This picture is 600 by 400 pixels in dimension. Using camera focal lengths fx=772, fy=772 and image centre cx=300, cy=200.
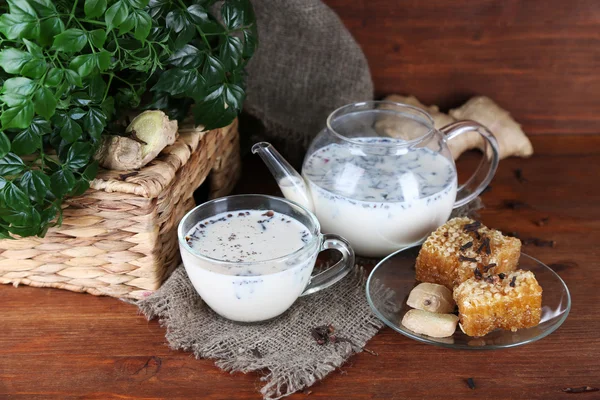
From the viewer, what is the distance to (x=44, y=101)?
0.90m

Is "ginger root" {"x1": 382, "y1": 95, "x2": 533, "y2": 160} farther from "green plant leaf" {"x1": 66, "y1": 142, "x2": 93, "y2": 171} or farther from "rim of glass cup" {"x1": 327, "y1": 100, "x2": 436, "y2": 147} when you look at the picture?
"green plant leaf" {"x1": 66, "y1": 142, "x2": 93, "y2": 171}

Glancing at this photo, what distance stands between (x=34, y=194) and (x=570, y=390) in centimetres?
74

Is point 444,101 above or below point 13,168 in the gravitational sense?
below

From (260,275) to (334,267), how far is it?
151 millimetres

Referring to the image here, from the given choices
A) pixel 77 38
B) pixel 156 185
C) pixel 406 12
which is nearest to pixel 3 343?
pixel 156 185

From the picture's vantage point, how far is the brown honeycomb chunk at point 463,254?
3.67ft

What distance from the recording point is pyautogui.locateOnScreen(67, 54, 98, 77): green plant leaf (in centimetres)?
92

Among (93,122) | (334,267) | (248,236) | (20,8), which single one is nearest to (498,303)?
(334,267)

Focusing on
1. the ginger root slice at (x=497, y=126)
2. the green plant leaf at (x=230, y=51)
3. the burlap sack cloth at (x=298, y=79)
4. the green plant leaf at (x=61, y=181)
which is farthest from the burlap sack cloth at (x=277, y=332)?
the ginger root slice at (x=497, y=126)

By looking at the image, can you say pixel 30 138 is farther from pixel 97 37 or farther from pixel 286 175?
pixel 286 175

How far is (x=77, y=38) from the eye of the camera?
898mm

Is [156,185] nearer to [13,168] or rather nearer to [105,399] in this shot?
[13,168]

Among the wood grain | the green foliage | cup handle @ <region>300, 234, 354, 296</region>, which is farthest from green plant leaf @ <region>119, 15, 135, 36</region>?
the wood grain

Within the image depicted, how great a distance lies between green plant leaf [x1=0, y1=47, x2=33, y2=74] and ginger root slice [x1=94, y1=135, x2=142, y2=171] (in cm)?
23
